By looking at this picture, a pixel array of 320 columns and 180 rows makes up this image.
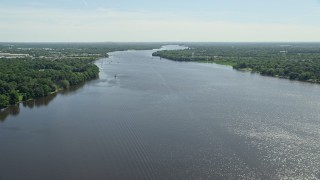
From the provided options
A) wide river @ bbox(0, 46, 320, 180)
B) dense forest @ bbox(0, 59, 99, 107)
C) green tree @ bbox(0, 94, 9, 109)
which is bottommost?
wide river @ bbox(0, 46, 320, 180)

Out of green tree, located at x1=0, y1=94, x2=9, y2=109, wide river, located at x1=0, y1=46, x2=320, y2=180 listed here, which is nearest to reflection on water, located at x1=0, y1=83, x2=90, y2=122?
wide river, located at x1=0, y1=46, x2=320, y2=180

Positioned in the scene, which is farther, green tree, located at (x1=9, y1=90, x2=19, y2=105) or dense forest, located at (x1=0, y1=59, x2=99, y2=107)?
dense forest, located at (x1=0, y1=59, x2=99, y2=107)

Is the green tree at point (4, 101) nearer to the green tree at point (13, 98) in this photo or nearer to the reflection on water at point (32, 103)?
the reflection on water at point (32, 103)

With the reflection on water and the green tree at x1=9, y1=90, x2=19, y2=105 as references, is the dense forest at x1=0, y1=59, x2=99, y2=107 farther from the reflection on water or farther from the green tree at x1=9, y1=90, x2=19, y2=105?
the reflection on water

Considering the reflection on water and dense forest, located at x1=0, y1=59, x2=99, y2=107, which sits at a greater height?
dense forest, located at x1=0, y1=59, x2=99, y2=107

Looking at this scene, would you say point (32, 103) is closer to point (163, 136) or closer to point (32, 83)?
point (32, 83)

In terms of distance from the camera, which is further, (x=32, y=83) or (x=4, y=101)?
(x=32, y=83)

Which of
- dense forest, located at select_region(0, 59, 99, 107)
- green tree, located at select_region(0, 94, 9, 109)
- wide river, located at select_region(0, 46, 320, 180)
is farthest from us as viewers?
dense forest, located at select_region(0, 59, 99, 107)

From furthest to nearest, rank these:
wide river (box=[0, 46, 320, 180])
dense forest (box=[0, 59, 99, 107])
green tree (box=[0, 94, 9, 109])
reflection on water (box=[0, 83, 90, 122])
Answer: dense forest (box=[0, 59, 99, 107]), green tree (box=[0, 94, 9, 109]), reflection on water (box=[0, 83, 90, 122]), wide river (box=[0, 46, 320, 180])

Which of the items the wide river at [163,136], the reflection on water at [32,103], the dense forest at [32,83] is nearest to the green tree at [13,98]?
the dense forest at [32,83]

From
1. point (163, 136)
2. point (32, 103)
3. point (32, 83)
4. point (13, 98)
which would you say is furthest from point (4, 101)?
point (163, 136)
